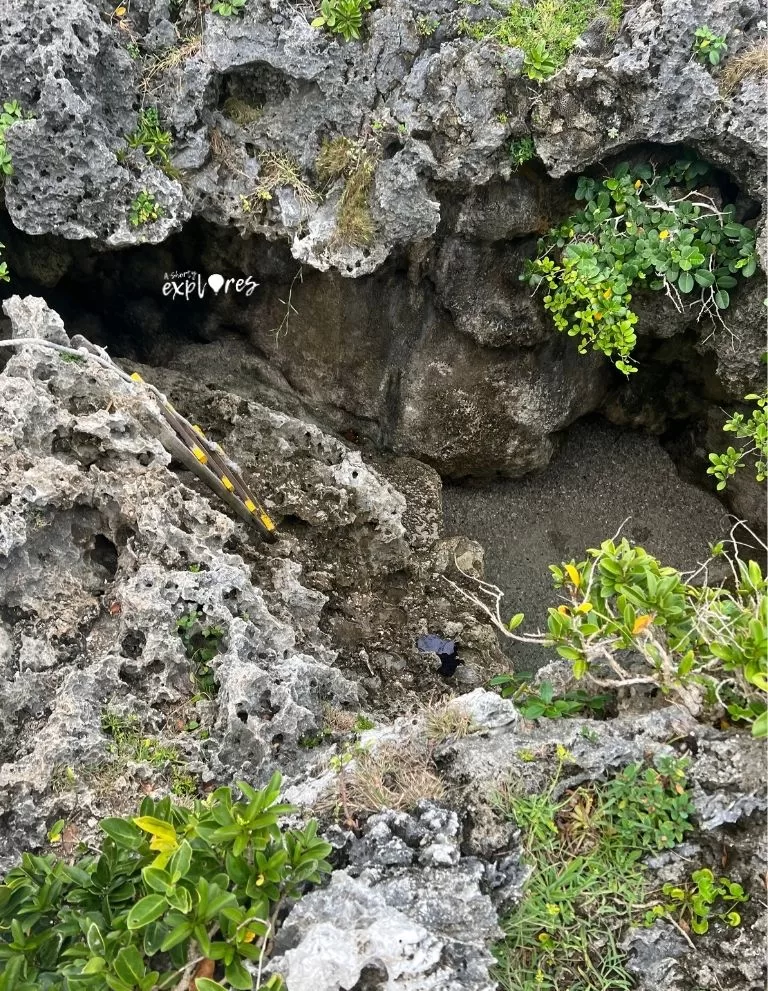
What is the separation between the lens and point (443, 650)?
466 centimetres

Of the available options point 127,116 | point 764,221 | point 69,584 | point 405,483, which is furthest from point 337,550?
point 764,221

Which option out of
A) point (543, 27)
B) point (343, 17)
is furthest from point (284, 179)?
point (543, 27)

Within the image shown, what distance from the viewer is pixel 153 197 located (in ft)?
15.1

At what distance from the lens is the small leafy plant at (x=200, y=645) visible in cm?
324

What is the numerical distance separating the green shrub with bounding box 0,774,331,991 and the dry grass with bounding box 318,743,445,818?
305 millimetres

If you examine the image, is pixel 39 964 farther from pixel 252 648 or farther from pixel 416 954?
pixel 252 648

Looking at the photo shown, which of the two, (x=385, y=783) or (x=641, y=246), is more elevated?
(x=641, y=246)

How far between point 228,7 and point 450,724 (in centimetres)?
479

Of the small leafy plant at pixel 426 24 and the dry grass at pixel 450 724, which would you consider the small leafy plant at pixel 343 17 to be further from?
the dry grass at pixel 450 724

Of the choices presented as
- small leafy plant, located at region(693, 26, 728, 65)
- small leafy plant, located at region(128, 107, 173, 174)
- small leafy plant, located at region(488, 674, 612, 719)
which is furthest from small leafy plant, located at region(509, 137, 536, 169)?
small leafy plant, located at region(488, 674, 612, 719)

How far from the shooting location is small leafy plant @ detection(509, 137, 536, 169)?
4.47 meters

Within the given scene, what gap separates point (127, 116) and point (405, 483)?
364 centimetres

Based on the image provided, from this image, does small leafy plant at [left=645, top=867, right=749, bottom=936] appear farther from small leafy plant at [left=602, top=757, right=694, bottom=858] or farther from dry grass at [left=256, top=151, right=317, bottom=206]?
dry grass at [left=256, top=151, right=317, bottom=206]

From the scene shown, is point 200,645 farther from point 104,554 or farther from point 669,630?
point 669,630
